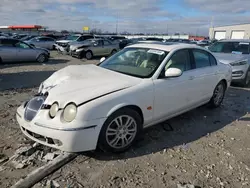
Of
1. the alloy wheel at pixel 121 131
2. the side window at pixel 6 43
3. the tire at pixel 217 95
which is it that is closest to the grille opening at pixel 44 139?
the alloy wheel at pixel 121 131

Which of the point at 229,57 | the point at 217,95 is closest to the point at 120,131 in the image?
the point at 217,95

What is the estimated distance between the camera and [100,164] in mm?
3051

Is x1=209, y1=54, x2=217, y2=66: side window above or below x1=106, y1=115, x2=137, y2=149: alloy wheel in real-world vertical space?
above

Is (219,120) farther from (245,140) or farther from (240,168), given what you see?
(240,168)

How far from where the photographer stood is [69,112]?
9.22 feet

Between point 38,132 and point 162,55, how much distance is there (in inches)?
91.5

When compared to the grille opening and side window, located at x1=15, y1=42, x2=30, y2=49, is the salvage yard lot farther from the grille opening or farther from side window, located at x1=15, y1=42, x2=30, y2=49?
side window, located at x1=15, y1=42, x2=30, y2=49

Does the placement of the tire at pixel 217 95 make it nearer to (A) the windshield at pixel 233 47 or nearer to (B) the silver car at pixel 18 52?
(A) the windshield at pixel 233 47

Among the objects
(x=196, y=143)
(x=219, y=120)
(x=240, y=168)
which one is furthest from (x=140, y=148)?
(x=219, y=120)

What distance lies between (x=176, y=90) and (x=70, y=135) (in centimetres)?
200

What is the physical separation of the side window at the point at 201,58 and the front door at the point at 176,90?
0.25 metres

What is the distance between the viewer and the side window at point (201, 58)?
4568 millimetres

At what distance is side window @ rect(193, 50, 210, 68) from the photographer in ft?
15.0

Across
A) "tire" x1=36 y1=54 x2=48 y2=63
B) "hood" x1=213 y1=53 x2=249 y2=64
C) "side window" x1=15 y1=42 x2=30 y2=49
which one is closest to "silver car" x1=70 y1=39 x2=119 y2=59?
"tire" x1=36 y1=54 x2=48 y2=63
